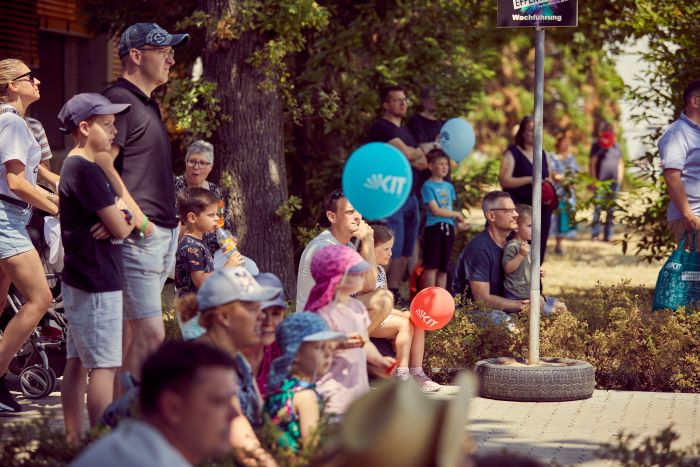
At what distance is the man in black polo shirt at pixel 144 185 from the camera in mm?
6375

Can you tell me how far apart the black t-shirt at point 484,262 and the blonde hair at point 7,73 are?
3.80m

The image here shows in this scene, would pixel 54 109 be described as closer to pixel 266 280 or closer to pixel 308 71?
pixel 308 71

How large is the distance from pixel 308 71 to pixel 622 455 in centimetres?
873

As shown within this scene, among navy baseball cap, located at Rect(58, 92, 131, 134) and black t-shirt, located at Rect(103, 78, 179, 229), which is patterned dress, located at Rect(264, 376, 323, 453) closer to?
black t-shirt, located at Rect(103, 78, 179, 229)

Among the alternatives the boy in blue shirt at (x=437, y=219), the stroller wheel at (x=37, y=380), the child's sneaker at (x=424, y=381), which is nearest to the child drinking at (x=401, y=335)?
the child's sneaker at (x=424, y=381)

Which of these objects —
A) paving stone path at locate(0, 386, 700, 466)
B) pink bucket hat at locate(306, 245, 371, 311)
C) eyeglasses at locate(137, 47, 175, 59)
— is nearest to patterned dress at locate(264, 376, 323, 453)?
pink bucket hat at locate(306, 245, 371, 311)

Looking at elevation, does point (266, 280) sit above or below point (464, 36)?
below

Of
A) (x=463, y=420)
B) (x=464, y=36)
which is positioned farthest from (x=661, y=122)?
(x=463, y=420)

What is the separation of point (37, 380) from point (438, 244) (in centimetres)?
528

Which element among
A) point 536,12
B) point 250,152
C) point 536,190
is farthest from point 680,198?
point 250,152

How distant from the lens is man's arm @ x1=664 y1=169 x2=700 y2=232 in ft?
30.9

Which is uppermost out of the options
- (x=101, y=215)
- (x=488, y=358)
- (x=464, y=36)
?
(x=464, y=36)

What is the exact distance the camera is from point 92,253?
5988mm

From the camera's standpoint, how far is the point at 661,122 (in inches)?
516
